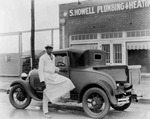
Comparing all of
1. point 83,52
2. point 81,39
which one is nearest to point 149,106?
point 83,52

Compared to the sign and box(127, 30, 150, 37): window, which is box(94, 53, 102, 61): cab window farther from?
the sign

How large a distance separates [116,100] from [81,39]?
1023 centimetres

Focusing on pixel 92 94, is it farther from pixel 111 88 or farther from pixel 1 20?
pixel 1 20

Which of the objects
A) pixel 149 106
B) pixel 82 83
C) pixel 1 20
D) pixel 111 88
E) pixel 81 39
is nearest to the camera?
pixel 111 88

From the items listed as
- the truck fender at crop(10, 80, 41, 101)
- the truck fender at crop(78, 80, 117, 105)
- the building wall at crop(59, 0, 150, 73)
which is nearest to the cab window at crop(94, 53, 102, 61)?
the truck fender at crop(78, 80, 117, 105)

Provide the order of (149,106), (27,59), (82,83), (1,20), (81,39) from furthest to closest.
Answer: (27,59) < (81,39) < (149,106) < (1,20) < (82,83)

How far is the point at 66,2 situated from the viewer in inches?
669

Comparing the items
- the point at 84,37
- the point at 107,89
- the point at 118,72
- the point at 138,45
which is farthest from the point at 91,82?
the point at 84,37

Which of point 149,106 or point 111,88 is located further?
point 149,106

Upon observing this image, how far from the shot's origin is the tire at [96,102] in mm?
6678

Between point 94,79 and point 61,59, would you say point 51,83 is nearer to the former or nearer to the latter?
point 61,59

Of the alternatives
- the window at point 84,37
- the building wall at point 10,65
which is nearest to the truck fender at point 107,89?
the window at point 84,37

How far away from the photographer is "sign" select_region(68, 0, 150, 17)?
14397 millimetres

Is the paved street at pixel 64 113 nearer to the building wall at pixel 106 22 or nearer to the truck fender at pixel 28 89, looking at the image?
the truck fender at pixel 28 89
